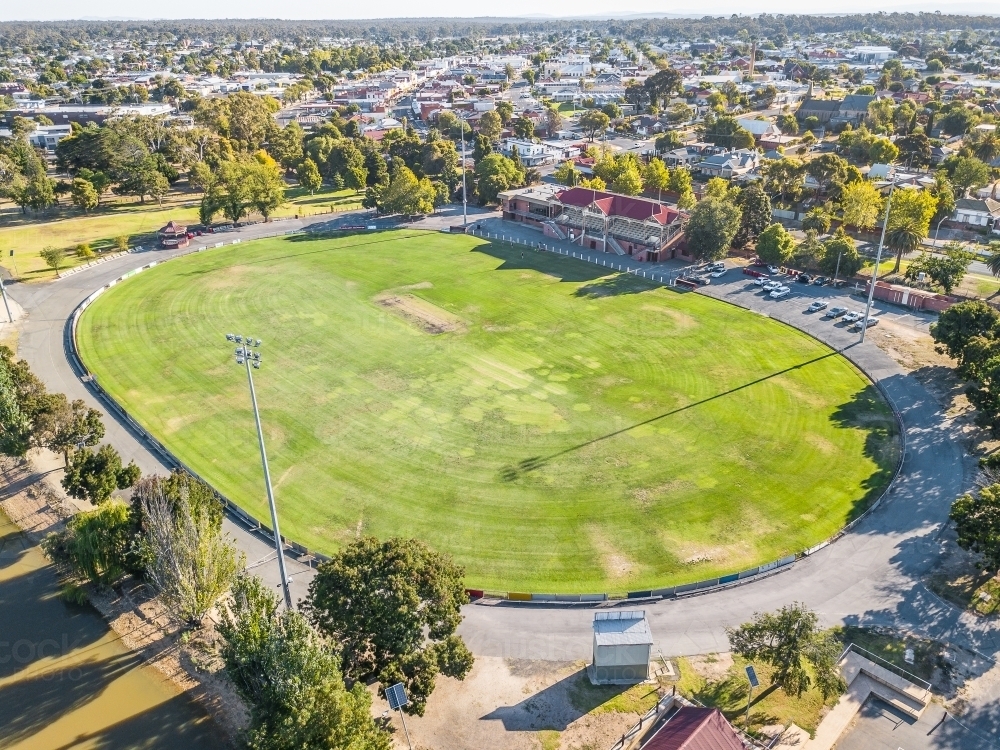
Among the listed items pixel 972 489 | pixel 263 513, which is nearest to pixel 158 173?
pixel 263 513

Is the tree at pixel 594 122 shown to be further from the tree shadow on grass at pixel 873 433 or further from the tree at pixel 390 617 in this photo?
the tree at pixel 390 617

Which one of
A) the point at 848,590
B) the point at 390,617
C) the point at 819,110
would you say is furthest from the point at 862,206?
the point at 819,110

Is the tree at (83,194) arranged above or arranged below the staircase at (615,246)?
above

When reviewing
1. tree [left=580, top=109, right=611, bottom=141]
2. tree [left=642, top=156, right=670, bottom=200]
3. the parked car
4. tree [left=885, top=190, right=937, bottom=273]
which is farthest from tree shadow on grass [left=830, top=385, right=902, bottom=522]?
tree [left=580, top=109, right=611, bottom=141]

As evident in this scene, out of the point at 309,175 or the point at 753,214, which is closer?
the point at 753,214

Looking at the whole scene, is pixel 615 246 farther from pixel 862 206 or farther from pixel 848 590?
pixel 848 590

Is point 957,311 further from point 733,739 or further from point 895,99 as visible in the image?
point 895,99

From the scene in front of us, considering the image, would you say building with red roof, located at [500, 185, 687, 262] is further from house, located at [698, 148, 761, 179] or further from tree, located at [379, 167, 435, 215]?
house, located at [698, 148, 761, 179]

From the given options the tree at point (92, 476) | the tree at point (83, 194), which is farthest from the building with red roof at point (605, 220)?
the tree at point (92, 476)
